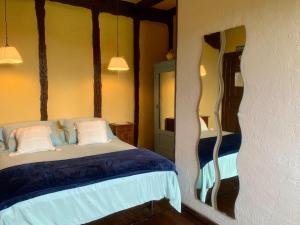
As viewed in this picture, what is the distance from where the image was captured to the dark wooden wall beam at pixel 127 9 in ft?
12.5

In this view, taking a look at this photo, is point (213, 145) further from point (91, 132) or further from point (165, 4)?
point (165, 4)

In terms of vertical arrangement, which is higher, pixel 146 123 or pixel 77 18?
pixel 77 18

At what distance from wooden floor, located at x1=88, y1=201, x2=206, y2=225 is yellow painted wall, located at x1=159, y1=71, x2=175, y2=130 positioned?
1.48m

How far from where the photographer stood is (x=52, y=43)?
3631 millimetres

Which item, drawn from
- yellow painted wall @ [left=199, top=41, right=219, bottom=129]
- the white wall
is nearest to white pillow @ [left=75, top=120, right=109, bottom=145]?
yellow painted wall @ [left=199, top=41, right=219, bottom=129]

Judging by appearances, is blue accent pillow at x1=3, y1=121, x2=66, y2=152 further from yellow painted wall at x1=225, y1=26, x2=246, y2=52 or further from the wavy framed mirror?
yellow painted wall at x1=225, y1=26, x2=246, y2=52

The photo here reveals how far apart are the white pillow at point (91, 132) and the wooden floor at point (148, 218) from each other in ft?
3.22

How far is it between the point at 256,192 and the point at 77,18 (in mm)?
3388

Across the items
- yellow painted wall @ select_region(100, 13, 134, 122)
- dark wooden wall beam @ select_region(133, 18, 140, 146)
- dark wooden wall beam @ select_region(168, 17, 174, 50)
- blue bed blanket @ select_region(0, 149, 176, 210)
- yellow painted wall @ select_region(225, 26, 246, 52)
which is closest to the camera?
blue bed blanket @ select_region(0, 149, 176, 210)

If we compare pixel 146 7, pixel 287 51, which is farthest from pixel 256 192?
pixel 146 7

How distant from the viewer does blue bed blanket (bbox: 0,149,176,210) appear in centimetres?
189

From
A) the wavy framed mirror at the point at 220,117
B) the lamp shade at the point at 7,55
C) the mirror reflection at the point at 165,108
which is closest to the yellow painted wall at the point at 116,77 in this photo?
the mirror reflection at the point at 165,108

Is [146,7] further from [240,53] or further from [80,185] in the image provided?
[80,185]

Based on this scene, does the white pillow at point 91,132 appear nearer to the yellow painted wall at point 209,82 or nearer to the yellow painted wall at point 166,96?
the yellow painted wall at point 166,96
